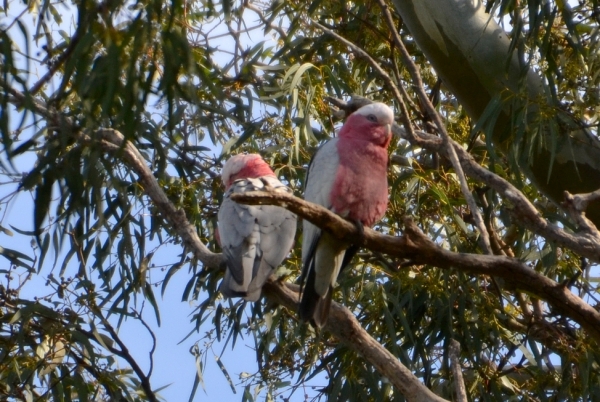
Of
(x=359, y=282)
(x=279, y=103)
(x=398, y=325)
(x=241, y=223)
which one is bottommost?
(x=398, y=325)

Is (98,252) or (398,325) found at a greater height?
(98,252)

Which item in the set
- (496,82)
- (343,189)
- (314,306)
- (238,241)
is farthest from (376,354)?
(496,82)

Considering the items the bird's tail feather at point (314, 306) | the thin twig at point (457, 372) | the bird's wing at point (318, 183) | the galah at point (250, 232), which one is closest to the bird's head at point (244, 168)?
the galah at point (250, 232)

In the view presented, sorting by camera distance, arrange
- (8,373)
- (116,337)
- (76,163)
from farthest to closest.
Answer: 1. (8,373)
2. (116,337)
3. (76,163)

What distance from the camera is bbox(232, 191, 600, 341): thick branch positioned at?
1662 mm

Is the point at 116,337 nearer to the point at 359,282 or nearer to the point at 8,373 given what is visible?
the point at 8,373

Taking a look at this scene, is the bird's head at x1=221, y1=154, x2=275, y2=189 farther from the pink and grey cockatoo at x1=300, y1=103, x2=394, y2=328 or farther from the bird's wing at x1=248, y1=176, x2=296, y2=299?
the pink and grey cockatoo at x1=300, y1=103, x2=394, y2=328

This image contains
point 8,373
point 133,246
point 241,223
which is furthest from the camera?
point 133,246

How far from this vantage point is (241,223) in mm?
2424

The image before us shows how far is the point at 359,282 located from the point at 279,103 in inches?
23.2

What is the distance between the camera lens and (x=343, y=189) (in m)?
2.16

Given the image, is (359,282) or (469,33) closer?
Result: (469,33)

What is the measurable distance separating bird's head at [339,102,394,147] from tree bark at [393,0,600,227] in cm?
21

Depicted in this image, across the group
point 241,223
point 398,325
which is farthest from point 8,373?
point 398,325
